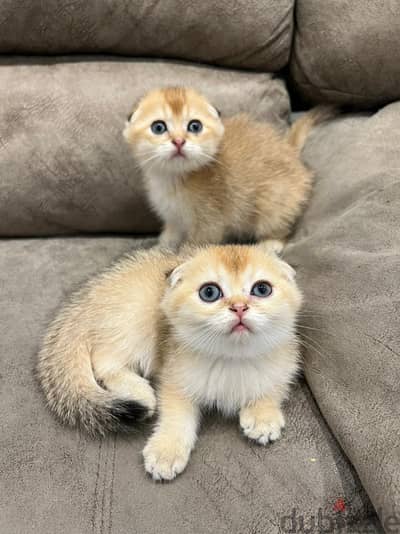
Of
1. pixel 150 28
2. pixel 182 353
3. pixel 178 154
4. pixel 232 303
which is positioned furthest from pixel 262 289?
pixel 150 28

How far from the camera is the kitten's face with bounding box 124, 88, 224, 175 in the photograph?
111 cm

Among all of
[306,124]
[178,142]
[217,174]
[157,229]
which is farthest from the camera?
[157,229]

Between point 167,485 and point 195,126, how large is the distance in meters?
0.78

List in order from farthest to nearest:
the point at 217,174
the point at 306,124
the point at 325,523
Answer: the point at 306,124
the point at 217,174
the point at 325,523

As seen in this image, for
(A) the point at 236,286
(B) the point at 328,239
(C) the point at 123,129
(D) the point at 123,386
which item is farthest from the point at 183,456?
(C) the point at 123,129

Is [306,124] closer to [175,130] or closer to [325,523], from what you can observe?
[175,130]

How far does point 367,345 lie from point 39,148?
981 mm

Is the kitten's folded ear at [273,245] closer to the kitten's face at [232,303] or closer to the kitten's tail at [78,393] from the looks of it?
the kitten's face at [232,303]

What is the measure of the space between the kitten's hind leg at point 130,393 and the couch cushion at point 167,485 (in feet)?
0.16

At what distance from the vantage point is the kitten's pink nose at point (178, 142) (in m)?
1.09

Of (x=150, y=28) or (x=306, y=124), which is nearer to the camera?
(x=150, y=28)

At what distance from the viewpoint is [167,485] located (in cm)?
76

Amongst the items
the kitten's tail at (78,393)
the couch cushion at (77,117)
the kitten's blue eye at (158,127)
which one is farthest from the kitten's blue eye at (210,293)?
the couch cushion at (77,117)

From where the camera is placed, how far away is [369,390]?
762 mm
